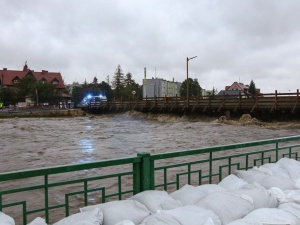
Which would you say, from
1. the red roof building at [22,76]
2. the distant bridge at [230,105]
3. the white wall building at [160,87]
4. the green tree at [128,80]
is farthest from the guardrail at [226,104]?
the green tree at [128,80]

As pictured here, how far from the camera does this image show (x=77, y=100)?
7000cm

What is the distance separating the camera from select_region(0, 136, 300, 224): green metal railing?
2.28 meters

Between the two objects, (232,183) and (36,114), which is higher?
(232,183)

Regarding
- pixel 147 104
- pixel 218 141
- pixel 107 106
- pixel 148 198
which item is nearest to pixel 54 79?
pixel 107 106

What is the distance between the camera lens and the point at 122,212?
90.2 inches

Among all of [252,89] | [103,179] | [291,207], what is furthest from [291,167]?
[252,89]

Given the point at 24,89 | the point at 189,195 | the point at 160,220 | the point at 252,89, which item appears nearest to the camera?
the point at 160,220

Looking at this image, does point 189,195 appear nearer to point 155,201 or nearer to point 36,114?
point 155,201

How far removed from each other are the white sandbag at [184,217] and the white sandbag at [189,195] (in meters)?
0.31

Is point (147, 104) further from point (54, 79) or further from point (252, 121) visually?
point (54, 79)

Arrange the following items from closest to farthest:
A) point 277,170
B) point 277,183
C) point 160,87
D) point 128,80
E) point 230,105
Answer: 1. point 277,183
2. point 277,170
3. point 230,105
4. point 160,87
5. point 128,80

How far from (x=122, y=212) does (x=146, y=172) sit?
512 mm

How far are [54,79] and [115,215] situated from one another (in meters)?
75.0

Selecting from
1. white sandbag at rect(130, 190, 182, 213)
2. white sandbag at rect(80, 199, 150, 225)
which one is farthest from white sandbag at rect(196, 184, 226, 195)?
white sandbag at rect(80, 199, 150, 225)
